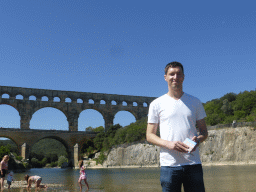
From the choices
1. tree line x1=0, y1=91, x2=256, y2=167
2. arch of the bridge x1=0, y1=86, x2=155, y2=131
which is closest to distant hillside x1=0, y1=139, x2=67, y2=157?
arch of the bridge x1=0, y1=86, x2=155, y2=131

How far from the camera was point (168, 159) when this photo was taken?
8.56 feet

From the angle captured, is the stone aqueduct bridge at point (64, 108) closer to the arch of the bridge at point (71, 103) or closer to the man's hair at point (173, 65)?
the arch of the bridge at point (71, 103)

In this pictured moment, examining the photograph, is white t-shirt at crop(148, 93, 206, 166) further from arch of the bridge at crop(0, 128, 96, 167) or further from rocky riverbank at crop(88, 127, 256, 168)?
arch of the bridge at crop(0, 128, 96, 167)

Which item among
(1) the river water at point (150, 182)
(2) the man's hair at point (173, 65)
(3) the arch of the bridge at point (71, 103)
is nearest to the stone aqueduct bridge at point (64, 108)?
(3) the arch of the bridge at point (71, 103)

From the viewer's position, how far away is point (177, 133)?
262cm

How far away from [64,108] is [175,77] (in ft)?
169

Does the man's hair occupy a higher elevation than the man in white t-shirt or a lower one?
higher

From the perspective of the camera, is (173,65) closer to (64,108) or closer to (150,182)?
(150,182)

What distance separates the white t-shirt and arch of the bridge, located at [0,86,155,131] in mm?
49733

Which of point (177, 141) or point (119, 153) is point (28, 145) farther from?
point (177, 141)

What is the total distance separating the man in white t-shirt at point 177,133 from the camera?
2.57 meters

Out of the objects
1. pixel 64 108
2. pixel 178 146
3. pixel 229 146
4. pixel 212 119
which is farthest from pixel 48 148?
pixel 178 146

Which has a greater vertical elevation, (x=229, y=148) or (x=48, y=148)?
(x=229, y=148)

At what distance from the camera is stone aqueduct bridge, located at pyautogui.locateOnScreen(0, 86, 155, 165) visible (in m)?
45.7
